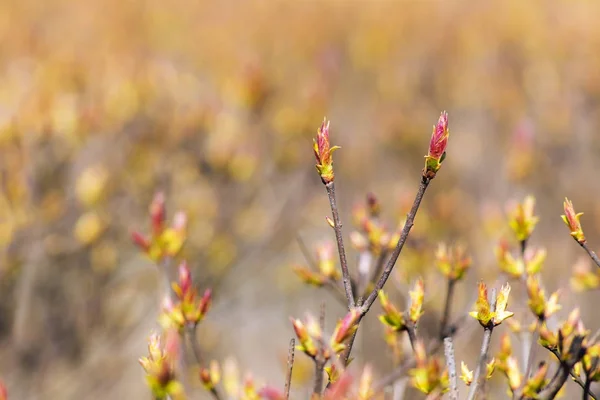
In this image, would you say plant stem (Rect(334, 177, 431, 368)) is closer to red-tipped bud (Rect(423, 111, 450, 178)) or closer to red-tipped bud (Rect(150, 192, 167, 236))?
red-tipped bud (Rect(423, 111, 450, 178))

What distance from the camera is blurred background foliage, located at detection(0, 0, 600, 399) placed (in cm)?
365

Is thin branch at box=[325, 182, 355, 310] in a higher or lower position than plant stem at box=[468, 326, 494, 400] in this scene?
higher

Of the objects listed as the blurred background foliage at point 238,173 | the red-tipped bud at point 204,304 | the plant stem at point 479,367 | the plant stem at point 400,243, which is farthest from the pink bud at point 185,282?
the blurred background foliage at point 238,173

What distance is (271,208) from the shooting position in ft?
14.9

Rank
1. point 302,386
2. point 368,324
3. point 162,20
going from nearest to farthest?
point 302,386, point 368,324, point 162,20

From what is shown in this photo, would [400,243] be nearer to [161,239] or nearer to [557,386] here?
[557,386]

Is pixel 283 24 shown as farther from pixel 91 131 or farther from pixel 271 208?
pixel 91 131

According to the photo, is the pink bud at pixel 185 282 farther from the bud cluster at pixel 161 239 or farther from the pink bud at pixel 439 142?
the pink bud at pixel 439 142

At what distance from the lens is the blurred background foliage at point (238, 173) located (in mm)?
3654

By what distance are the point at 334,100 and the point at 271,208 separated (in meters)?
2.61

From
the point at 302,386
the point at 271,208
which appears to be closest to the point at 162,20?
the point at 271,208

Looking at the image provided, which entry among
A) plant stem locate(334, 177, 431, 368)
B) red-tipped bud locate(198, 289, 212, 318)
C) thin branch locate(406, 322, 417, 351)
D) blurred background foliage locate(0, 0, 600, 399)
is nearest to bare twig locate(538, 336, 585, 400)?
thin branch locate(406, 322, 417, 351)

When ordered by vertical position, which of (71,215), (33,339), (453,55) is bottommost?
(33,339)

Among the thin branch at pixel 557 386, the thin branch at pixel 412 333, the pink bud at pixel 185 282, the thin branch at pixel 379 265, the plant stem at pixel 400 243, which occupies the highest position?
the thin branch at pixel 379 265
